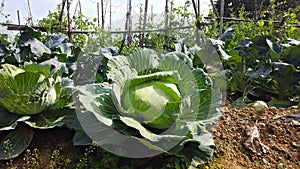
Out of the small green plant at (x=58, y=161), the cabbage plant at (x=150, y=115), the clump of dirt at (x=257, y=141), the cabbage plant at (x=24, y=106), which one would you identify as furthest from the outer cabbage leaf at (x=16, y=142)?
the clump of dirt at (x=257, y=141)

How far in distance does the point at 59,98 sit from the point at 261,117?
45.8 inches

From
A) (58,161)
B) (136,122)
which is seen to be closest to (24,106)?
(58,161)

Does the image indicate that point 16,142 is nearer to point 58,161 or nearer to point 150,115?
point 58,161

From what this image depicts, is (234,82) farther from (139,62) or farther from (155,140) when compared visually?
(155,140)

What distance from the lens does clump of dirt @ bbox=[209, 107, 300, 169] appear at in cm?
164

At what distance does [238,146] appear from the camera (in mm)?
1721

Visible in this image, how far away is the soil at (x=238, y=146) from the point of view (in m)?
1.59

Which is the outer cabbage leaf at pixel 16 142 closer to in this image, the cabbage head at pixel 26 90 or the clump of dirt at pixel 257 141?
the cabbage head at pixel 26 90

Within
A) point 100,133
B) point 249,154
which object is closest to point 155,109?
point 100,133

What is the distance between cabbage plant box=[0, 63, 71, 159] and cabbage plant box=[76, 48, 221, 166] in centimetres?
29

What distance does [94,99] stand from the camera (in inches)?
58.7

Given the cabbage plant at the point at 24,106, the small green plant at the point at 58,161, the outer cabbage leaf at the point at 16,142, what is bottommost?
the small green plant at the point at 58,161

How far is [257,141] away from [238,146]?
106 mm

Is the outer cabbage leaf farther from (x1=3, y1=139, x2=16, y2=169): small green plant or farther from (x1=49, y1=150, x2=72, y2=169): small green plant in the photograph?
(x1=49, y1=150, x2=72, y2=169): small green plant
